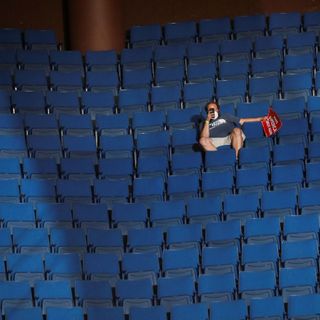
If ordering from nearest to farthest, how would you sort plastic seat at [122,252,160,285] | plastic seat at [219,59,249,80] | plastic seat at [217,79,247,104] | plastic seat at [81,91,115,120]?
plastic seat at [122,252,160,285] → plastic seat at [217,79,247,104] → plastic seat at [81,91,115,120] → plastic seat at [219,59,249,80]

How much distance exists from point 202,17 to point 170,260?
393cm

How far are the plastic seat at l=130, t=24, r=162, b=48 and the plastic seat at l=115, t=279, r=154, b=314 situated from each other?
3.27 m

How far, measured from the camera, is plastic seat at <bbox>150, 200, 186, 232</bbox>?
8406 mm

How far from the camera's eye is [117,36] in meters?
10.8

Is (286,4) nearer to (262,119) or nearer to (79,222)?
(262,119)

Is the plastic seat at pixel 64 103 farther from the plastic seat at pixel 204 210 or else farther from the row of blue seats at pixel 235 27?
the plastic seat at pixel 204 210

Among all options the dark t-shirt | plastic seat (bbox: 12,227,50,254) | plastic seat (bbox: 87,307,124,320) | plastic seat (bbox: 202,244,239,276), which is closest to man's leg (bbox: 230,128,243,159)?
the dark t-shirt

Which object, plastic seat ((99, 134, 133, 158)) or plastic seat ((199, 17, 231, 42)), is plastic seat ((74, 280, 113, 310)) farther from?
plastic seat ((199, 17, 231, 42))

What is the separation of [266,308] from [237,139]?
174cm

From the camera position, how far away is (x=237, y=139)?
8.89m

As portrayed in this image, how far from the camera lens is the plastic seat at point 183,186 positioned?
28.5 feet

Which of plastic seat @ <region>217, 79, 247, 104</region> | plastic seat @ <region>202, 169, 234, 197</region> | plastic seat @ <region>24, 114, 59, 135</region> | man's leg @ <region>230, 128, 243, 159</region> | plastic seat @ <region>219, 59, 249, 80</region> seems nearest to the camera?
plastic seat @ <region>202, 169, 234, 197</region>

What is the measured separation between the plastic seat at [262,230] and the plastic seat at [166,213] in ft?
1.64

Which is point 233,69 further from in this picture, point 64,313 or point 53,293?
point 64,313
